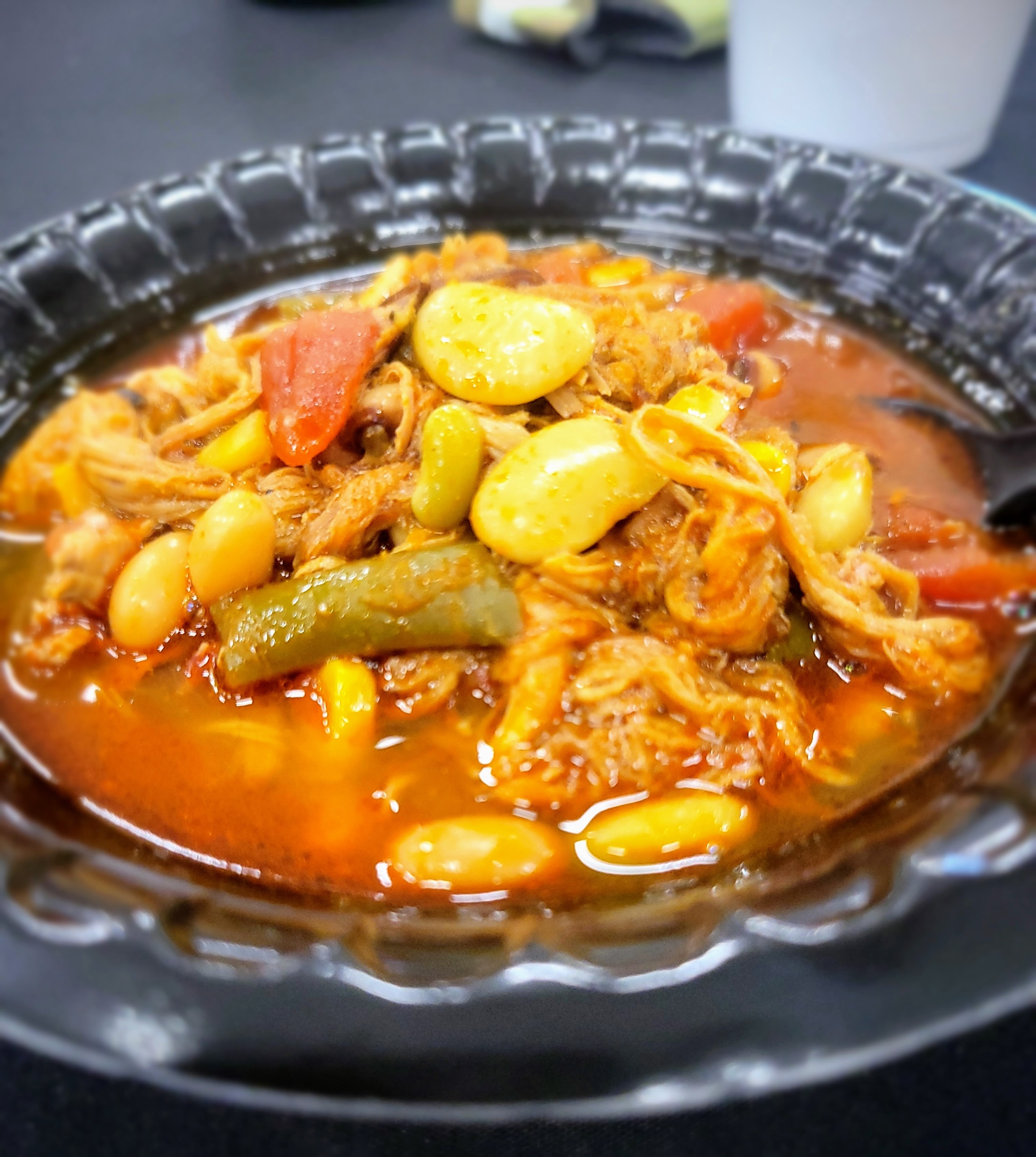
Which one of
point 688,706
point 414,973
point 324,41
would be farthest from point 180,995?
point 324,41

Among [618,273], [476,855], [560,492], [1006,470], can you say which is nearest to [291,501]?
[560,492]

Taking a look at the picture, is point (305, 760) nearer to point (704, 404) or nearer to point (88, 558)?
point (88, 558)

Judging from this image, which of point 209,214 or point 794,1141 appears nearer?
point 794,1141

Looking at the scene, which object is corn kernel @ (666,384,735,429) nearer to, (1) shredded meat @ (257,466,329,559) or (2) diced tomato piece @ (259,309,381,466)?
(2) diced tomato piece @ (259,309,381,466)

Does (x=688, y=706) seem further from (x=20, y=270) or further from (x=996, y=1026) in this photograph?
(x=20, y=270)

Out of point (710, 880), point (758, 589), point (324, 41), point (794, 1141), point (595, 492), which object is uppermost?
point (324, 41)
